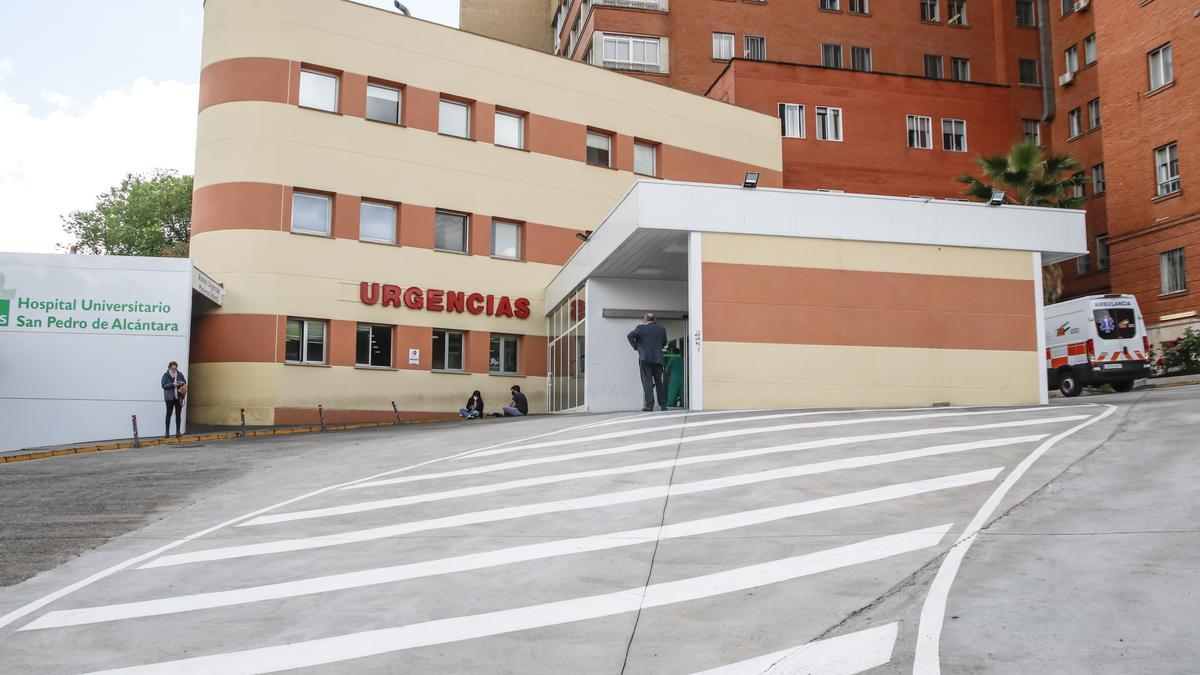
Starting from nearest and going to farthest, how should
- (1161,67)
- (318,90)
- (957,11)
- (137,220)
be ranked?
1. (318,90)
2. (1161,67)
3. (957,11)
4. (137,220)

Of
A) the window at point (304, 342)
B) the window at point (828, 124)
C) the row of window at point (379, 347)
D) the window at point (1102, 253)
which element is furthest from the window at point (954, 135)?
the window at point (304, 342)

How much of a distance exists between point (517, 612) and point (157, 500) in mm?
6681

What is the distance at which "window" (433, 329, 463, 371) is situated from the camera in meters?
28.3

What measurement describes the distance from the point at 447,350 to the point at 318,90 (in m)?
8.32

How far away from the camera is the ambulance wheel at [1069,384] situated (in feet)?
84.0

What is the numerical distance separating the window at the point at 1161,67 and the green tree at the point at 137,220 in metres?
45.6

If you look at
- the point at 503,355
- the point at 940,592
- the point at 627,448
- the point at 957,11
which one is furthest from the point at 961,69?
the point at 940,592

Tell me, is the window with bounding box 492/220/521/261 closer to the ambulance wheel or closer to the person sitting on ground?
the person sitting on ground

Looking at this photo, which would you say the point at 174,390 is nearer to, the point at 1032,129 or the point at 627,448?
the point at 627,448

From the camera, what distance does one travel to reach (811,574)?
23.7ft

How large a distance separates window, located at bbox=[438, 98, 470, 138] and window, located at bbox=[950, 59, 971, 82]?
974 inches

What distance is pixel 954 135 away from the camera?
130ft

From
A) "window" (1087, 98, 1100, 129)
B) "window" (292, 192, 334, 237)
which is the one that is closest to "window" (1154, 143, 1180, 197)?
"window" (1087, 98, 1100, 129)

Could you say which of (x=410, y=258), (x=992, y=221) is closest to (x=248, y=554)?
(x=992, y=221)
